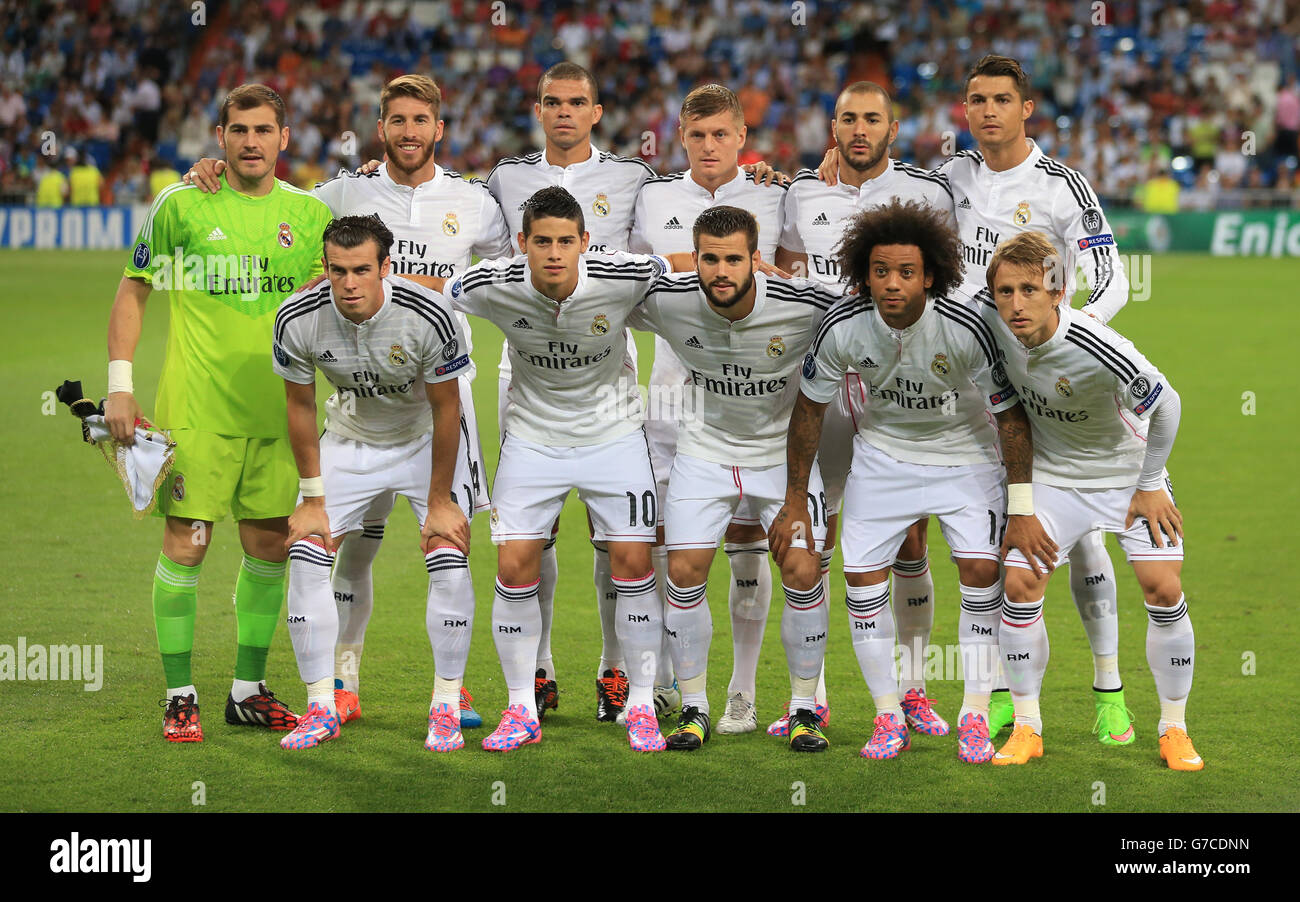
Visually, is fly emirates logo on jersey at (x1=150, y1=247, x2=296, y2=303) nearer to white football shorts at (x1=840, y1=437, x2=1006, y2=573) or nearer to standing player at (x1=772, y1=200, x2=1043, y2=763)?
standing player at (x1=772, y1=200, x2=1043, y2=763)

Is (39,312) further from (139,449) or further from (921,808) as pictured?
(921,808)

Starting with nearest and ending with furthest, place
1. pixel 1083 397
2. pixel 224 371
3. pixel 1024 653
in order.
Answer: pixel 1083 397 → pixel 1024 653 → pixel 224 371

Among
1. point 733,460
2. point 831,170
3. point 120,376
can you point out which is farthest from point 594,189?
point 120,376

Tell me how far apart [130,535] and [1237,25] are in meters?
27.1

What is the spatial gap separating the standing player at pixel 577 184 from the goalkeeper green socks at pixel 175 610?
140cm

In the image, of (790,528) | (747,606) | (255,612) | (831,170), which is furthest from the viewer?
(831,170)

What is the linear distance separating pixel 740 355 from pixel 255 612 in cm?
218

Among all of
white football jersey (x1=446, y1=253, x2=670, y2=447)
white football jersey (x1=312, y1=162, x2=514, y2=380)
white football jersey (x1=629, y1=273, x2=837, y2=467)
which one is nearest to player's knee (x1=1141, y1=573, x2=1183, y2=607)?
white football jersey (x1=629, y1=273, x2=837, y2=467)

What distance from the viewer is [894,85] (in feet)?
97.6

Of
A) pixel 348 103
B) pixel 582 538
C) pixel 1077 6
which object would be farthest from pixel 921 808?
pixel 1077 6

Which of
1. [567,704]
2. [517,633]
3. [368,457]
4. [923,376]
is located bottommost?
[567,704]

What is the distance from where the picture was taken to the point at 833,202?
19.9ft

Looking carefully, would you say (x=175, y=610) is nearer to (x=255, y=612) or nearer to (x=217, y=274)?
(x=255, y=612)

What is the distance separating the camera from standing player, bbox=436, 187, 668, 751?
545cm
